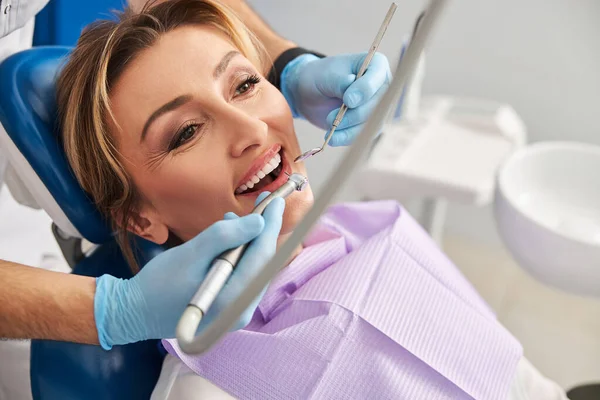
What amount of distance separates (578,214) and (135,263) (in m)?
1.16

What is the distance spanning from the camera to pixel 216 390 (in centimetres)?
96

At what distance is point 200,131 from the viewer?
2.91 ft

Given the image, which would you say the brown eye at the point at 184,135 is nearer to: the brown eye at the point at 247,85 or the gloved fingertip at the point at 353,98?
the brown eye at the point at 247,85

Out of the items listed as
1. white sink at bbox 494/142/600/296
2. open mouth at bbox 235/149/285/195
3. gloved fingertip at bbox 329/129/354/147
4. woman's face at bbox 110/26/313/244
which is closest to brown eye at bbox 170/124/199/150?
woman's face at bbox 110/26/313/244

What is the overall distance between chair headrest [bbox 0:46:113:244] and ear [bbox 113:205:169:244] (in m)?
0.06

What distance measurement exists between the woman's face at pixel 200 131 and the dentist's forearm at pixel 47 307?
185mm

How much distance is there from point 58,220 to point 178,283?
0.35 m

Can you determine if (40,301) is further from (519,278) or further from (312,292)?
(519,278)

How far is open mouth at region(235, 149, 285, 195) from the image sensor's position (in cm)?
90

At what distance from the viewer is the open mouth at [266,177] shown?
90 cm

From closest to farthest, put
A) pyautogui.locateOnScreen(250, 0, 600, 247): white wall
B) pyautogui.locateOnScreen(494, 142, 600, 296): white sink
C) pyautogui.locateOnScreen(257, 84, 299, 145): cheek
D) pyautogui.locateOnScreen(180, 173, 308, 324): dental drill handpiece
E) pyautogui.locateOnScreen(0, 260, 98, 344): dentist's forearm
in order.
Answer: pyautogui.locateOnScreen(180, 173, 308, 324): dental drill handpiece < pyautogui.locateOnScreen(0, 260, 98, 344): dentist's forearm < pyautogui.locateOnScreen(257, 84, 299, 145): cheek < pyautogui.locateOnScreen(494, 142, 600, 296): white sink < pyautogui.locateOnScreen(250, 0, 600, 247): white wall

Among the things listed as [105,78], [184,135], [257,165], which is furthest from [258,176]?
[105,78]

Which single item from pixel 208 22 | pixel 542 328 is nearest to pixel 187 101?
pixel 208 22

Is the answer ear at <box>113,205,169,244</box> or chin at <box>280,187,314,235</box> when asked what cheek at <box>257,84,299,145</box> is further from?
ear at <box>113,205,169,244</box>
